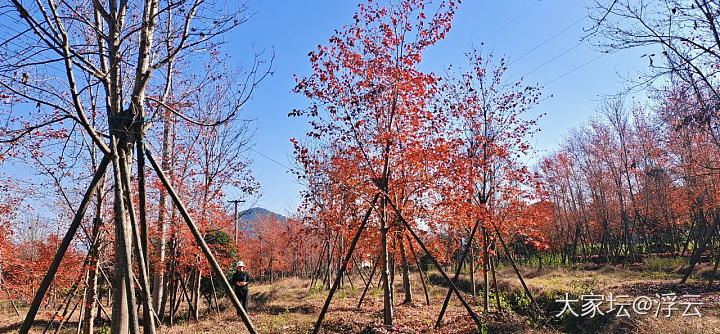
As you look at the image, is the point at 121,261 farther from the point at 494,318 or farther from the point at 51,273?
the point at 494,318

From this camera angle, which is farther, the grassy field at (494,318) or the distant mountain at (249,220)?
the distant mountain at (249,220)

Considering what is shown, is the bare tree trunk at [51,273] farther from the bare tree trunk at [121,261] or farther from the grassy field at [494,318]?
the grassy field at [494,318]

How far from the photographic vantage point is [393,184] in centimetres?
916

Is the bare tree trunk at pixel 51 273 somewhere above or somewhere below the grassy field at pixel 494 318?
above

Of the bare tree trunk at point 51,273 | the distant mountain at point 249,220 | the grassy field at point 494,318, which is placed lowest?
the grassy field at point 494,318

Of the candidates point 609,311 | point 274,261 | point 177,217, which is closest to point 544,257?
point 274,261

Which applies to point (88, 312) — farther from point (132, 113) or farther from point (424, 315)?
point (424, 315)

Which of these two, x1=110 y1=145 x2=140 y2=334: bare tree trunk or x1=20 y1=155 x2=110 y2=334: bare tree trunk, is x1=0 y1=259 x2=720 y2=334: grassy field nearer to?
x1=110 y1=145 x2=140 y2=334: bare tree trunk

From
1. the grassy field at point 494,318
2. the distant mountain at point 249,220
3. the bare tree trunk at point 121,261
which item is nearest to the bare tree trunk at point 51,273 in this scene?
the bare tree trunk at point 121,261

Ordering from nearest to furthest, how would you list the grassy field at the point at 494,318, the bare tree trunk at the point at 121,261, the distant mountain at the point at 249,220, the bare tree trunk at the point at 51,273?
the bare tree trunk at the point at 121,261 < the bare tree trunk at the point at 51,273 < the grassy field at the point at 494,318 < the distant mountain at the point at 249,220

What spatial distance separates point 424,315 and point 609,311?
13.6 ft

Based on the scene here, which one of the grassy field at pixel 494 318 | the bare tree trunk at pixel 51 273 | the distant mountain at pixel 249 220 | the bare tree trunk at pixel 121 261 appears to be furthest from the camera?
the distant mountain at pixel 249 220

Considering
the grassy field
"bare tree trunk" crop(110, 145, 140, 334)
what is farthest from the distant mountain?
"bare tree trunk" crop(110, 145, 140, 334)

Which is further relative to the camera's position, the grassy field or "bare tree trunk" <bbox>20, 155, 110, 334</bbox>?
the grassy field
